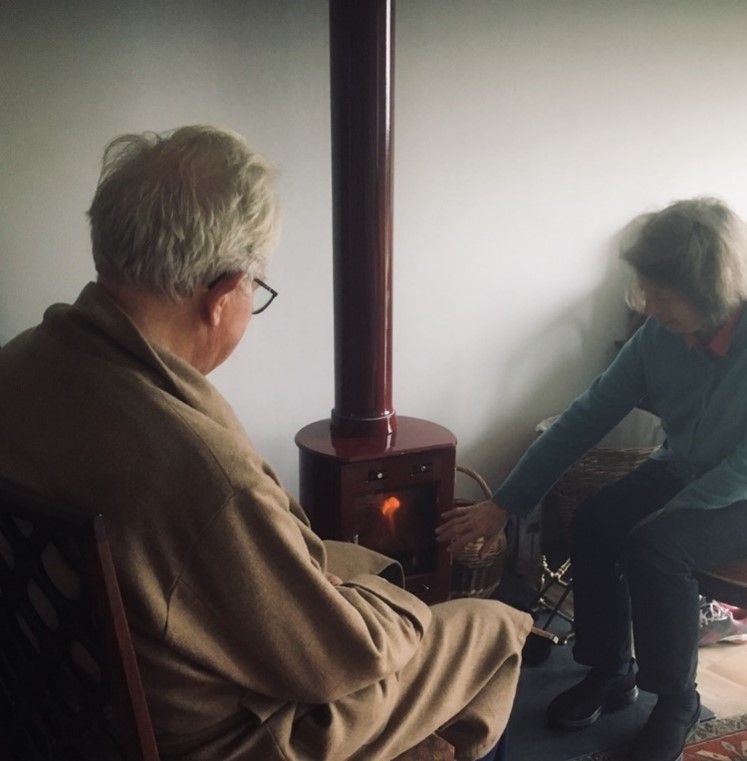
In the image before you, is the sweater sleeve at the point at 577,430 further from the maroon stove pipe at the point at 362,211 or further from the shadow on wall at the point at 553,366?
the shadow on wall at the point at 553,366

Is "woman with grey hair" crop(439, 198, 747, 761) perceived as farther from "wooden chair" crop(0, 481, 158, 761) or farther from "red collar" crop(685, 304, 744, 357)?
"wooden chair" crop(0, 481, 158, 761)

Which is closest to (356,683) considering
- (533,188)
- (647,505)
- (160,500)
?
(160,500)

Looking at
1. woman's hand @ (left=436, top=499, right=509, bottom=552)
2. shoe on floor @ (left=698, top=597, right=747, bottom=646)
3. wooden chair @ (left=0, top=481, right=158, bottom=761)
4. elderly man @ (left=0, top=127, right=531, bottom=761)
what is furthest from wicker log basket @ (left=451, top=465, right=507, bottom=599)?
wooden chair @ (left=0, top=481, right=158, bottom=761)

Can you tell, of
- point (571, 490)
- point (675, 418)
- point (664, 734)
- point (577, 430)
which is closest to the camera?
point (664, 734)

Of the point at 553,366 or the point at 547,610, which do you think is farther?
the point at 553,366

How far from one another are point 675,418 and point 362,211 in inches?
34.3

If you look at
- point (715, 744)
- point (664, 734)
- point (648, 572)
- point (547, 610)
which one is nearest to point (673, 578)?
point (648, 572)

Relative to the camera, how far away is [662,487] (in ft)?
5.85

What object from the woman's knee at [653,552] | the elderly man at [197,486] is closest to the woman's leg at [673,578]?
the woman's knee at [653,552]

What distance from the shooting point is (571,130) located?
94.8 inches

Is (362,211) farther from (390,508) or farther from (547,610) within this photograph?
(547,610)

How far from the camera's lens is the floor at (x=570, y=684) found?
171 centimetres

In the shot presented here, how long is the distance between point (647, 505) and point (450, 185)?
1107 mm

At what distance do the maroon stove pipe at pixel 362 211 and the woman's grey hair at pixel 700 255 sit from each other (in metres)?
0.61
